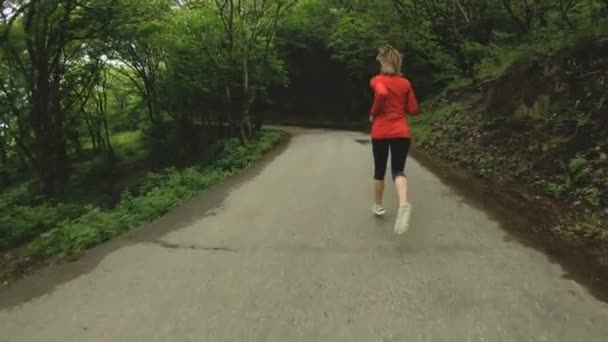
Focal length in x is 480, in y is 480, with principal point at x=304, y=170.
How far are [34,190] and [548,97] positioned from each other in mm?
17622

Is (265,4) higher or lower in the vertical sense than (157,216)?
higher

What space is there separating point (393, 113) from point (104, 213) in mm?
4764

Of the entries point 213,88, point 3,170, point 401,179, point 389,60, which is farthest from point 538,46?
point 3,170

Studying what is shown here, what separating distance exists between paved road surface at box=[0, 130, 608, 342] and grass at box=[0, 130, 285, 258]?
1.56 ft

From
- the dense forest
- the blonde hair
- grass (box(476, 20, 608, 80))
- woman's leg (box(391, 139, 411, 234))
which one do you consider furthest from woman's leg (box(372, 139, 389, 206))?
grass (box(476, 20, 608, 80))

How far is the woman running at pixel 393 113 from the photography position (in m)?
5.53

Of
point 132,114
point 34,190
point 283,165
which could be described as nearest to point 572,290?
point 283,165

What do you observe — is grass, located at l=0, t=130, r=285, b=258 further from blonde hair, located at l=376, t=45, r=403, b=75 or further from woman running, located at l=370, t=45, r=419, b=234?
blonde hair, located at l=376, t=45, r=403, b=75

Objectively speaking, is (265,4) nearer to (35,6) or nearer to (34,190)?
(35,6)

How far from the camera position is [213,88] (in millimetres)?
19219

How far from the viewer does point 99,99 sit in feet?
93.0

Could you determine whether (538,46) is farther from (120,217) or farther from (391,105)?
(120,217)

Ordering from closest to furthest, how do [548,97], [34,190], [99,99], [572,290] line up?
[572,290] → [548,97] → [34,190] → [99,99]

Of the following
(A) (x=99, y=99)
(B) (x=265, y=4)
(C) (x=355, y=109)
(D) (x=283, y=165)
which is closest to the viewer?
(D) (x=283, y=165)
